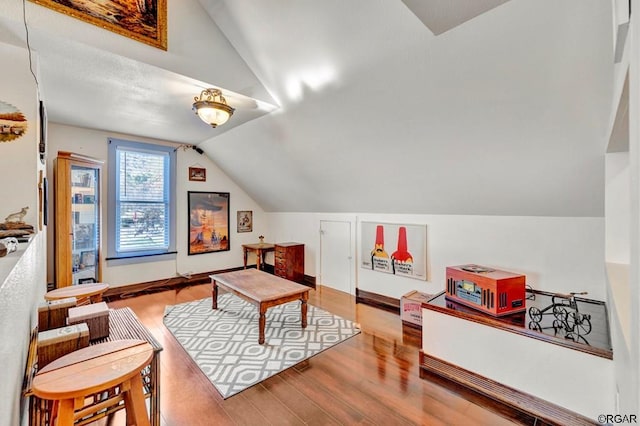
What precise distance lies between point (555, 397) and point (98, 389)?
2609mm

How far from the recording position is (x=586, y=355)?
1.70m

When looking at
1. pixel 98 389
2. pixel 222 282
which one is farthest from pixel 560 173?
pixel 222 282

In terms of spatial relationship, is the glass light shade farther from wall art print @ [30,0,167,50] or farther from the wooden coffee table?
the wooden coffee table

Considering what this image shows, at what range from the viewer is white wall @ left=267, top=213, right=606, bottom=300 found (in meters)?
2.50

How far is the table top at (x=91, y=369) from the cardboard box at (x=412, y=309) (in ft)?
8.76

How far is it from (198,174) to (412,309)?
439 centimetres

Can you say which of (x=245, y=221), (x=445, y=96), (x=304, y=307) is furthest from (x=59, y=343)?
(x=245, y=221)

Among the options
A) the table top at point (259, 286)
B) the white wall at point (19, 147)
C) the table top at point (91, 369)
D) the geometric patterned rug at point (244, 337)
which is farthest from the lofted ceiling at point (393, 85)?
the table top at point (91, 369)

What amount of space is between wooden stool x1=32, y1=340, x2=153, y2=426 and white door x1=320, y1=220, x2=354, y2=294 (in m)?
3.30

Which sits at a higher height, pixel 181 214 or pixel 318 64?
pixel 318 64

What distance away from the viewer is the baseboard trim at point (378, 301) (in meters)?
3.89

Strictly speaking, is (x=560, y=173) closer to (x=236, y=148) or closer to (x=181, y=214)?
(x=236, y=148)

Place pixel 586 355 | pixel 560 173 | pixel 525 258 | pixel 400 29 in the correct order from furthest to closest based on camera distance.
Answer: pixel 525 258
pixel 560 173
pixel 400 29
pixel 586 355

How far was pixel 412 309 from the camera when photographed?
3.29 metres
